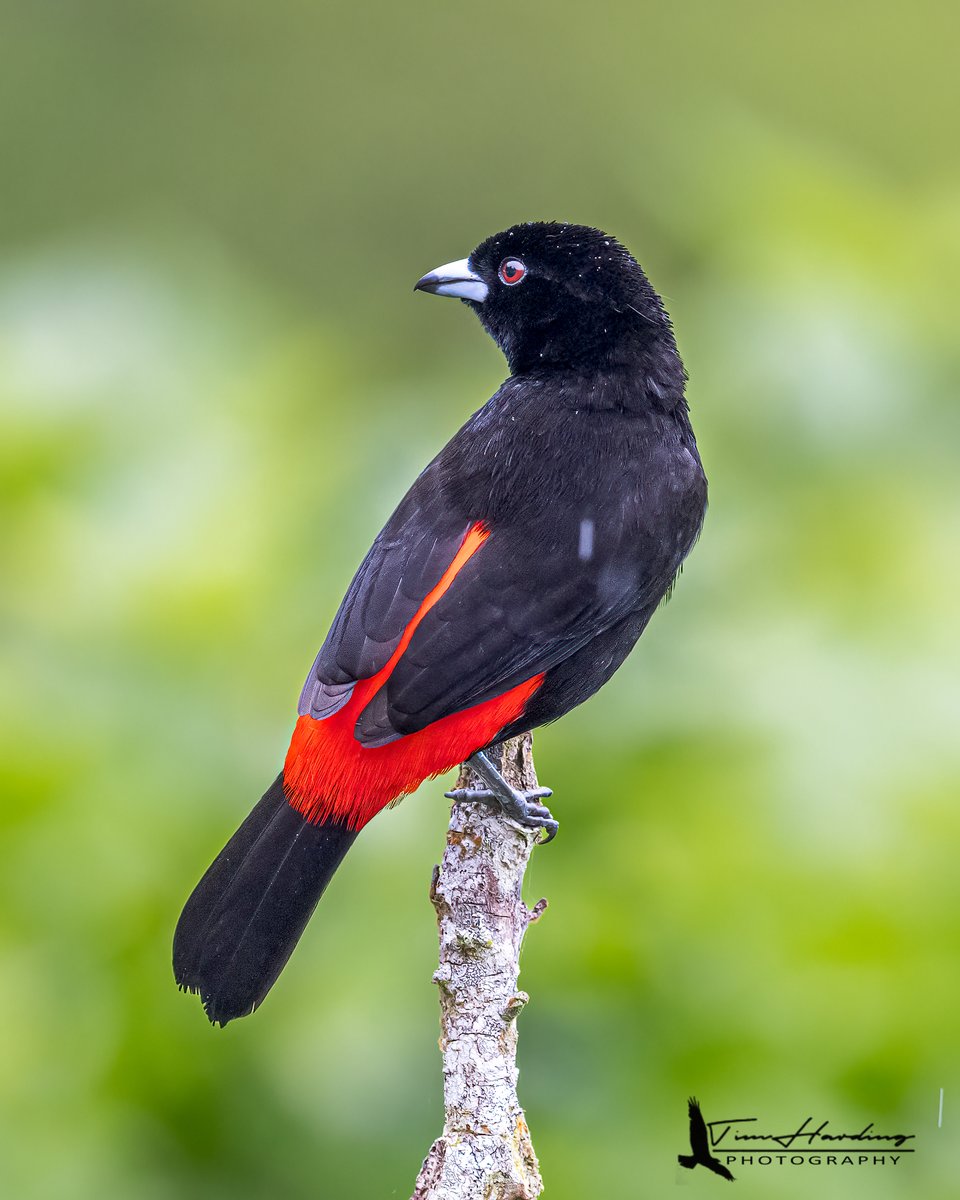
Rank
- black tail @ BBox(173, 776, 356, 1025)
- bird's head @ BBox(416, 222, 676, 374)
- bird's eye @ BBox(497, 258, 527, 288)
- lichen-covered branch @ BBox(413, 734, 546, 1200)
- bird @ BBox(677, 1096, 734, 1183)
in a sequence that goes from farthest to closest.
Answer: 1. bird's eye @ BBox(497, 258, 527, 288)
2. bird's head @ BBox(416, 222, 676, 374)
3. bird @ BBox(677, 1096, 734, 1183)
4. black tail @ BBox(173, 776, 356, 1025)
5. lichen-covered branch @ BBox(413, 734, 546, 1200)

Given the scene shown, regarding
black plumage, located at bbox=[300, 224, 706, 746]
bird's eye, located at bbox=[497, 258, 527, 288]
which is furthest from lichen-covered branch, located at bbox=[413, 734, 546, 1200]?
bird's eye, located at bbox=[497, 258, 527, 288]

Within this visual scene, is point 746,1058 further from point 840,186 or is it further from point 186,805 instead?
point 840,186

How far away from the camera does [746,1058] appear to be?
280cm

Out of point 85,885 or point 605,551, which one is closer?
point 605,551

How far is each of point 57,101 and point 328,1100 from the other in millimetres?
5581

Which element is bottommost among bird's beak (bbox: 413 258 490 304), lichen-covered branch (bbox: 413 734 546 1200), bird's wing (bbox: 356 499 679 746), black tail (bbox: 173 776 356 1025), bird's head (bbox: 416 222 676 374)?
lichen-covered branch (bbox: 413 734 546 1200)

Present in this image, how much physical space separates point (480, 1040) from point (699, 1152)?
729 millimetres

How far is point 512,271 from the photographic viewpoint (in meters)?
2.99

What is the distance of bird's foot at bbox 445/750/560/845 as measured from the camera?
7.91 ft

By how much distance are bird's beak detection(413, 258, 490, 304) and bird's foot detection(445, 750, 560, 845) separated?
0.93 meters

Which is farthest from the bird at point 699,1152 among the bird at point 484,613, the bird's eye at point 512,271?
the bird's eye at point 512,271

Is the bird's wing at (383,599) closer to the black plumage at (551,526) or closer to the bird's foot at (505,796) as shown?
the black plumage at (551,526)

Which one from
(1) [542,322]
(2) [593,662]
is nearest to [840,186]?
(1) [542,322]

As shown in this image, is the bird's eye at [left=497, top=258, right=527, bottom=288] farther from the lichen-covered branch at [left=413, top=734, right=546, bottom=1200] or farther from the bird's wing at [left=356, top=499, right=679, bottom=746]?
the lichen-covered branch at [left=413, top=734, right=546, bottom=1200]
